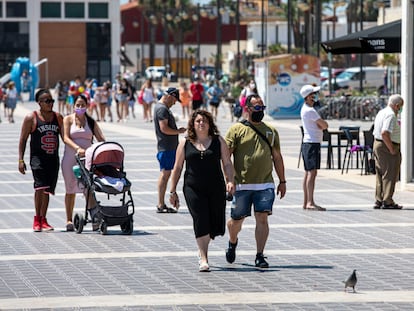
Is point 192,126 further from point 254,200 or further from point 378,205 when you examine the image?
point 378,205

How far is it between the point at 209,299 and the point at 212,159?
183 cm

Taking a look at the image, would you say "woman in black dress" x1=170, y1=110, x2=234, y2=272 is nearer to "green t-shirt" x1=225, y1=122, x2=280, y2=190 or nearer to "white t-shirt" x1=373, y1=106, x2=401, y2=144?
"green t-shirt" x1=225, y1=122, x2=280, y2=190

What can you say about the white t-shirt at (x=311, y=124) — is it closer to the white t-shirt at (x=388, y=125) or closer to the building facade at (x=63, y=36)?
the white t-shirt at (x=388, y=125)

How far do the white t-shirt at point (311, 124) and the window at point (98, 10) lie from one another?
79620 mm

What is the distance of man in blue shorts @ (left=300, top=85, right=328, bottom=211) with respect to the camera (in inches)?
647

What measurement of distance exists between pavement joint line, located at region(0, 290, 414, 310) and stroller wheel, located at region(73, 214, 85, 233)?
13.4 ft

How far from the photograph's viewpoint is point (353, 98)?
41.1 metres

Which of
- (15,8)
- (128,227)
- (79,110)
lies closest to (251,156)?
(128,227)

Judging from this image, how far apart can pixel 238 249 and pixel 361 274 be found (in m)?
1.93

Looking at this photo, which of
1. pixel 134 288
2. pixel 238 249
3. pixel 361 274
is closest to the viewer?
pixel 134 288

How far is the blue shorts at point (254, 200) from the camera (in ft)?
37.9

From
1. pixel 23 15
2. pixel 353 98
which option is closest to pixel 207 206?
pixel 353 98

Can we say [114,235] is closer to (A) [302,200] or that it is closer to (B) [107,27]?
(A) [302,200]

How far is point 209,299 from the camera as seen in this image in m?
9.89
